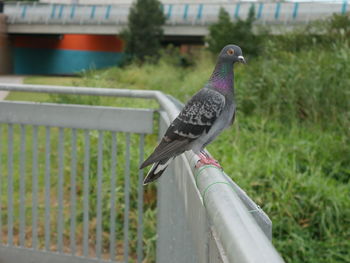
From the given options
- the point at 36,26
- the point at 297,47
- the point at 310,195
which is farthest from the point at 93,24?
the point at 310,195

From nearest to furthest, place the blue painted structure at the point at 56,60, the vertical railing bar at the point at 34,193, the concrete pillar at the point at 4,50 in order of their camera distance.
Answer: the vertical railing bar at the point at 34,193 < the concrete pillar at the point at 4,50 < the blue painted structure at the point at 56,60

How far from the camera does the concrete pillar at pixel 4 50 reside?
34688mm

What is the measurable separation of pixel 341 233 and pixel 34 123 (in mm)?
2325

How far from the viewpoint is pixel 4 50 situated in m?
35.7

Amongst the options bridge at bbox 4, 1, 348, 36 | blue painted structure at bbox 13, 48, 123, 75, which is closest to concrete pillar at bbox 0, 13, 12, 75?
bridge at bbox 4, 1, 348, 36

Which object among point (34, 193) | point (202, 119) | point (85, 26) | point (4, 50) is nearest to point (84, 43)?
point (85, 26)

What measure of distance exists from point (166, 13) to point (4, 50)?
11.4 m

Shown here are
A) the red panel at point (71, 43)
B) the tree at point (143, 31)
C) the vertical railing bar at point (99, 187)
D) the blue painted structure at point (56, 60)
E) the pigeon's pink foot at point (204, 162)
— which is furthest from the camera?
the red panel at point (71, 43)

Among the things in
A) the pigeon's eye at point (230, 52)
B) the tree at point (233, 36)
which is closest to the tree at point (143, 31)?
the tree at point (233, 36)

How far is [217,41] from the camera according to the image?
919 inches

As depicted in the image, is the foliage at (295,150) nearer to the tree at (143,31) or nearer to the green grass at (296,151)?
the green grass at (296,151)

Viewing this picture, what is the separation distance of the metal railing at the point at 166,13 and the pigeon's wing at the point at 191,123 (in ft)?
98.3

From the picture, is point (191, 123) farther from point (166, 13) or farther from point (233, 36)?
point (166, 13)

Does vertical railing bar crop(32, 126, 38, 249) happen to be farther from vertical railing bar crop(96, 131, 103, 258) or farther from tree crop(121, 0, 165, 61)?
tree crop(121, 0, 165, 61)
